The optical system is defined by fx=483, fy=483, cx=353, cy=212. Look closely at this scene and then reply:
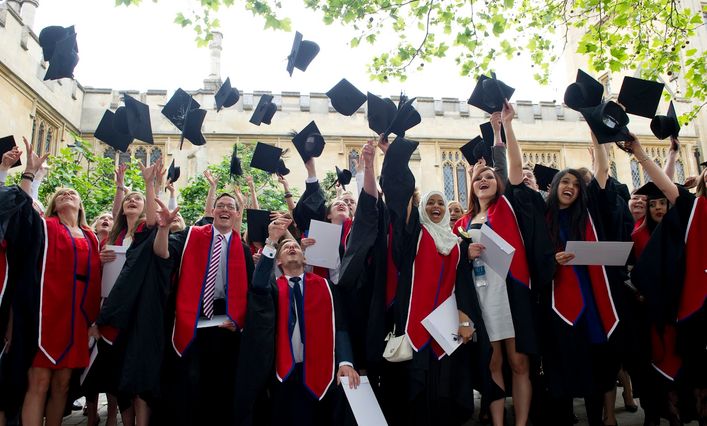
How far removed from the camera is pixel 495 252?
3457 millimetres

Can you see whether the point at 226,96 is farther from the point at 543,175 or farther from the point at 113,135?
the point at 543,175

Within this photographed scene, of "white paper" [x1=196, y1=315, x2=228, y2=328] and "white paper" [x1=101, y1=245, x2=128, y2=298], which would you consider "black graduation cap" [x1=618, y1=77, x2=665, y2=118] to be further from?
"white paper" [x1=101, y1=245, x2=128, y2=298]

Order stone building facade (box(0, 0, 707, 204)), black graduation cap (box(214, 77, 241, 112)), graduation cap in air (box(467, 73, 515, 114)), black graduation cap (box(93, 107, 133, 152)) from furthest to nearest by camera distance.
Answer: stone building facade (box(0, 0, 707, 204)) < black graduation cap (box(214, 77, 241, 112)) < black graduation cap (box(93, 107, 133, 152)) < graduation cap in air (box(467, 73, 515, 114))

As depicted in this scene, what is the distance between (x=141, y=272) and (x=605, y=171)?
3788mm

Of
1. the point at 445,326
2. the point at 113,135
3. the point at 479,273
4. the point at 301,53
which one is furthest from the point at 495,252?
the point at 113,135

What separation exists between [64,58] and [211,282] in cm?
294

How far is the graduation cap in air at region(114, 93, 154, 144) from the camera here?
16.1 ft

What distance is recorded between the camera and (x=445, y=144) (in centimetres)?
2098

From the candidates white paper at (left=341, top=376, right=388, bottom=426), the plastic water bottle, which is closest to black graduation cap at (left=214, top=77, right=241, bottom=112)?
the plastic water bottle

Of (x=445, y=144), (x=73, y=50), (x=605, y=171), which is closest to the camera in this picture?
(x=605, y=171)

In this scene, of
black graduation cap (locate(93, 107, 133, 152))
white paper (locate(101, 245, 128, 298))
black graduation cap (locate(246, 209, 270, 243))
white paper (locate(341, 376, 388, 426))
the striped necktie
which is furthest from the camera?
black graduation cap (locate(93, 107, 133, 152))

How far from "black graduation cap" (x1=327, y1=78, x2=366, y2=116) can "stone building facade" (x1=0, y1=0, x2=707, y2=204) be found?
47.5 feet

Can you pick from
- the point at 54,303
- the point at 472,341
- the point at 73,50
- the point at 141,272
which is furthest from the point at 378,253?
the point at 73,50

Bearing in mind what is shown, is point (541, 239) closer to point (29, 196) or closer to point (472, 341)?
point (472, 341)
